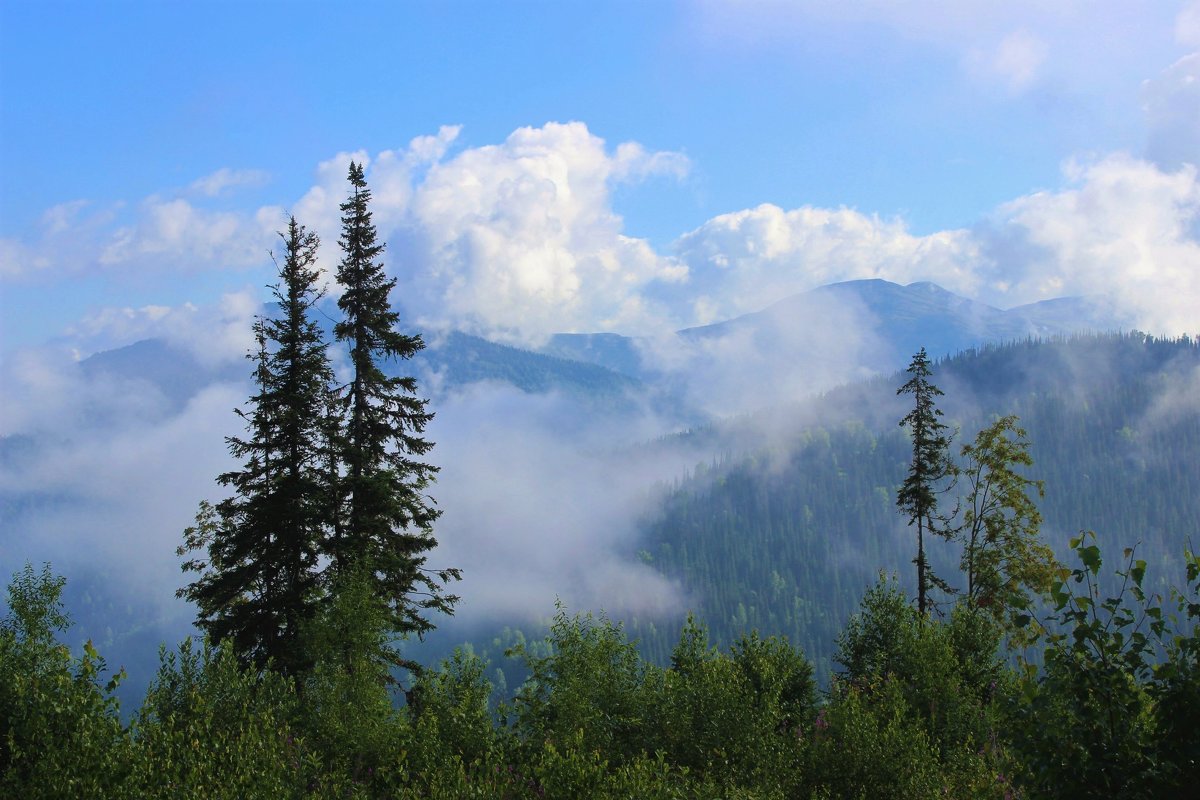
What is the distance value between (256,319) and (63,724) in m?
18.6

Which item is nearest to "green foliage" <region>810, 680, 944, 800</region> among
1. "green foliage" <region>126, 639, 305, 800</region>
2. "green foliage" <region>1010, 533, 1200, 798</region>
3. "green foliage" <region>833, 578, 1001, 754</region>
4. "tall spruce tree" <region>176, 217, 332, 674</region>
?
"green foliage" <region>833, 578, 1001, 754</region>

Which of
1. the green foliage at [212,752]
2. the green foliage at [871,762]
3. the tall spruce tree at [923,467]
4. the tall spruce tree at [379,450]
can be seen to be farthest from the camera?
the tall spruce tree at [923,467]

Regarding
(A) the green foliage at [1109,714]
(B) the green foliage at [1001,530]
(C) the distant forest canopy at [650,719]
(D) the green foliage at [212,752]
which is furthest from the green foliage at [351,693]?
(B) the green foliage at [1001,530]

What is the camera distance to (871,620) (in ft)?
99.3

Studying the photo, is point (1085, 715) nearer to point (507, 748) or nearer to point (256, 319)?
point (507, 748)

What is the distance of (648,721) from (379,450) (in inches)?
512

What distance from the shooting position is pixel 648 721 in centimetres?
1977

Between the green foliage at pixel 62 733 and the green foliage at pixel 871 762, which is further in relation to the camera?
the green foliage at pixel 871 762

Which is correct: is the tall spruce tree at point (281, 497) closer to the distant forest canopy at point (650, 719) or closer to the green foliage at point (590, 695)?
the distant forest canopy at point (650, 719)

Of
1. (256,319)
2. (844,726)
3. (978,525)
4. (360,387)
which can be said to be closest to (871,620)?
(978,525)

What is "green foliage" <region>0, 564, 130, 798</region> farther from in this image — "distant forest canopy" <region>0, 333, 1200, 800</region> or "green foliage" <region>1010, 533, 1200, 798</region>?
"green foliage" <region>1010, 533, 1200, 798</region>

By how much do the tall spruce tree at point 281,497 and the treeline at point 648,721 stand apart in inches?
104

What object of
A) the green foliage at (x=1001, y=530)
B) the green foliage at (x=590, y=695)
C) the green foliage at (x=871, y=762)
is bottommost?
the green foliage at (x=871, y=762)

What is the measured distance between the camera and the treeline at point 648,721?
807cm
